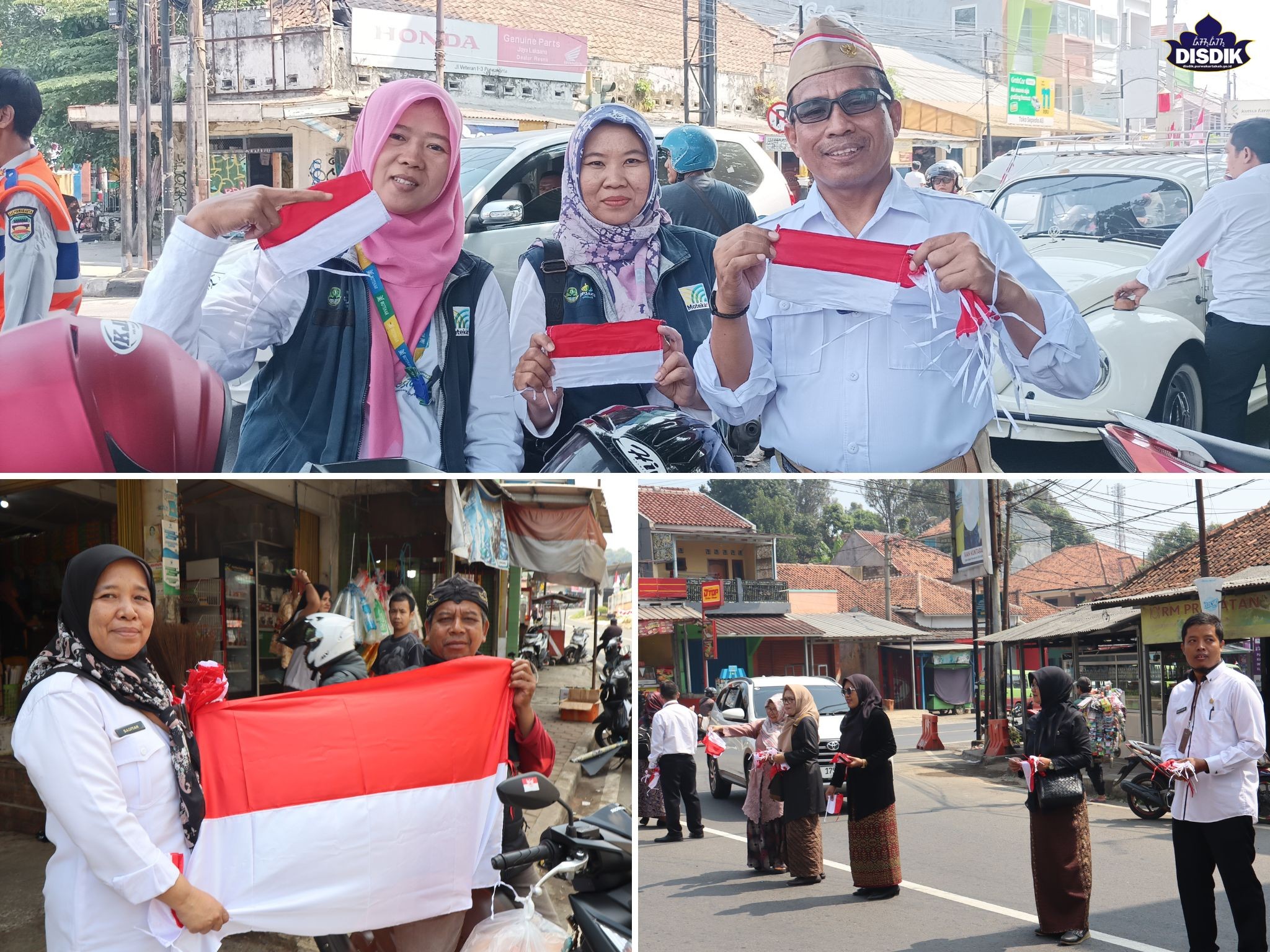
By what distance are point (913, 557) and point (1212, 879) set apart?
115cm

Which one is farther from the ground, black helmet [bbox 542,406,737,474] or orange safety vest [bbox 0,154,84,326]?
orange safety vest [bbox 0,154,84,326]

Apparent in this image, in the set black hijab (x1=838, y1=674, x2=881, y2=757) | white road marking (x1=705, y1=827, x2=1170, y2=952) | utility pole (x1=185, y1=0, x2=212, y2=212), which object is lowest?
white road marking (x1=705, y1=827, x2=1170, y2=952)

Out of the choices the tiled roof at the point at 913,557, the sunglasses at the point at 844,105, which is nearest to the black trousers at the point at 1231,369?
the tiled roof at the point at 913,557

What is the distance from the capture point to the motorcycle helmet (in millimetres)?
3775

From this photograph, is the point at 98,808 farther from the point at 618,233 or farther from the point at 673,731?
the point at 618,233

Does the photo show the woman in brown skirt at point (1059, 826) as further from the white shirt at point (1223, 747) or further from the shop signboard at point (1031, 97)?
the shop signboard at point (1031, 97)

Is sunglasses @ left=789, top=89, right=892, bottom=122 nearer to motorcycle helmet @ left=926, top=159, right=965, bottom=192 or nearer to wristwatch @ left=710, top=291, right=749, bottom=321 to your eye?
motorcycle helmet @ left=926, top=159, right=965, bottom=192

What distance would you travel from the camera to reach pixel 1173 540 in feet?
11.5

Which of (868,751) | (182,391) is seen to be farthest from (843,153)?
(182,391)

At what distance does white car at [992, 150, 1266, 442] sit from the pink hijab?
64.0 inches

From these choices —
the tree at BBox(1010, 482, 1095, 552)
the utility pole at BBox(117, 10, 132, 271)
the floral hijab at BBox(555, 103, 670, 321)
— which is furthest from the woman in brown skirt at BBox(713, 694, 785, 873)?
the utility pole at BBox(117, 10, 132, 271)

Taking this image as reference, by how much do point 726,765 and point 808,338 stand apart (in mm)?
1199

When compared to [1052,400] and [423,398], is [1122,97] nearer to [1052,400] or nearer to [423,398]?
[1052,400]

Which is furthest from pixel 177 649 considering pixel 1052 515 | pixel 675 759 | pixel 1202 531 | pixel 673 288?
pixel 1202 531
